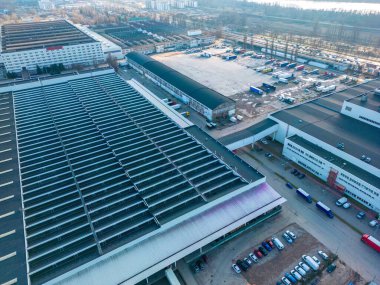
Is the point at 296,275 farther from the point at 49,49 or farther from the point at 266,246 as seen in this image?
the point at 49,49

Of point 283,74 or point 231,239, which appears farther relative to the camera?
point 283,74

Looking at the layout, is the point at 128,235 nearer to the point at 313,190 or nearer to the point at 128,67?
the point at 313,190

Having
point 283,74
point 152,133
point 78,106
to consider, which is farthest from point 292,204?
point 283,74

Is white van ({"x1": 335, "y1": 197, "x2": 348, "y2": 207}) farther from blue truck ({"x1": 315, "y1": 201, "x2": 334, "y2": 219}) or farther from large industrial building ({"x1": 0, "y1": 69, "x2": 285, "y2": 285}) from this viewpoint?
large industrial building ({"x1": 0, "y1": 69, "x2": 285, "y2": 285})

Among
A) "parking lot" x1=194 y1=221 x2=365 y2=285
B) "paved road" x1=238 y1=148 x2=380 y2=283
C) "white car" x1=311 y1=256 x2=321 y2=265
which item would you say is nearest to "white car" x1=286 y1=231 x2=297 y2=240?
"parking lot" x1=194 y1=221 x2=365 y2=285

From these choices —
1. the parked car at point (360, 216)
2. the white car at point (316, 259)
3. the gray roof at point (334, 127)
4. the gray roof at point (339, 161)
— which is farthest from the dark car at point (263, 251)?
the gray roof at point (334, 127)

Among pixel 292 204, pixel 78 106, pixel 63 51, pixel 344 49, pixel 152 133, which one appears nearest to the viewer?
pixel 292 204
